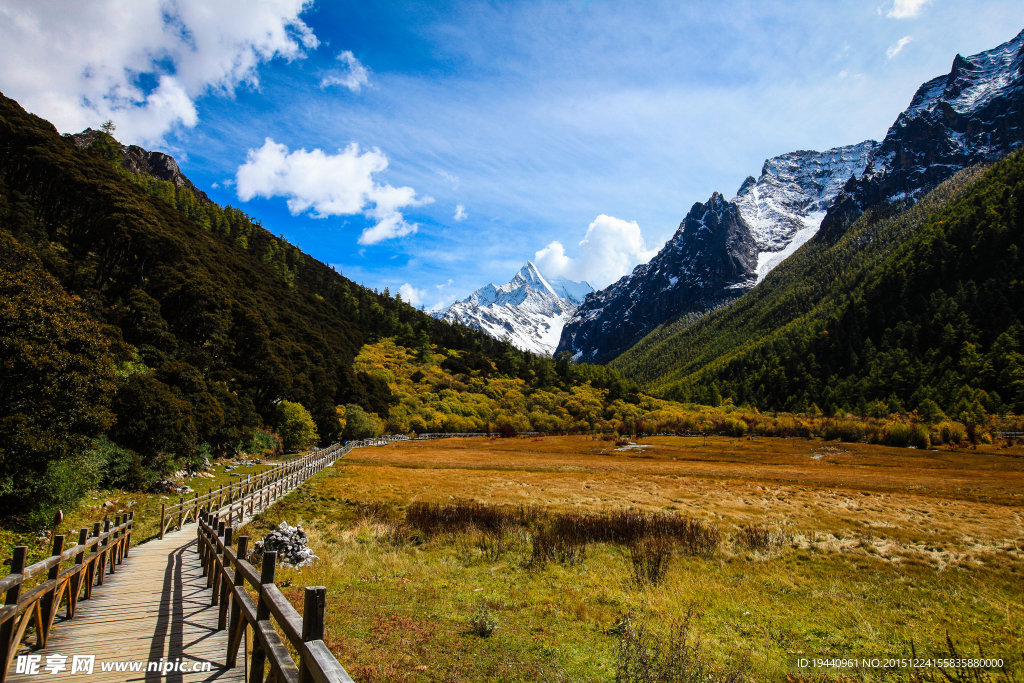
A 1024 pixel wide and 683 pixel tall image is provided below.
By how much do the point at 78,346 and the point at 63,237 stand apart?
5827 centimetres

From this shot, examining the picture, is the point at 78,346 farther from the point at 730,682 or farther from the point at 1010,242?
the point at 1010,242

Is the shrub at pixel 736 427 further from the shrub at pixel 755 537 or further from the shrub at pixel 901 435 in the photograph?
the shrub at pixel 755 537

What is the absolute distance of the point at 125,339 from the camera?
4344 centimetres

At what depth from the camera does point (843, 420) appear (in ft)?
342

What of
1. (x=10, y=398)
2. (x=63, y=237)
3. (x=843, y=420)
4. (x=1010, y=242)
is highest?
(x=1010, y=242)

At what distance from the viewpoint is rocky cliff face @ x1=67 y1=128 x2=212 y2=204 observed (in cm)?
15766

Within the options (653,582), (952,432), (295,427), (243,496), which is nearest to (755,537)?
(653,582)

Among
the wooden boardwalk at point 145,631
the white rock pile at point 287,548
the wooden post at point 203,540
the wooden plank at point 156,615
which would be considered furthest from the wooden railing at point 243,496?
the wooden boardwalk at point 145,631

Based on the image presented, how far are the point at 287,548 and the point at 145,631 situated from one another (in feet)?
23.4

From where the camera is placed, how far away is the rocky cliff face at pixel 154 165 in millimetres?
157663

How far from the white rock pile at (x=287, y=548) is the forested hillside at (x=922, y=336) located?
402 ft

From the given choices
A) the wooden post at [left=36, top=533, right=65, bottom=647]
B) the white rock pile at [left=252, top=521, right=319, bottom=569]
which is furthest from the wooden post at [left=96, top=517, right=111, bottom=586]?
the white rock pile at [left=252, top=521, right=319, bottom=569]

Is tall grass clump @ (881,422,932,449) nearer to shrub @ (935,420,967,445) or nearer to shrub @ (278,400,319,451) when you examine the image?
shrub @ (935,420,967,445)

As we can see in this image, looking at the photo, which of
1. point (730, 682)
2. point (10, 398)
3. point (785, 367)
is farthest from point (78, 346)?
point (785, 367)
